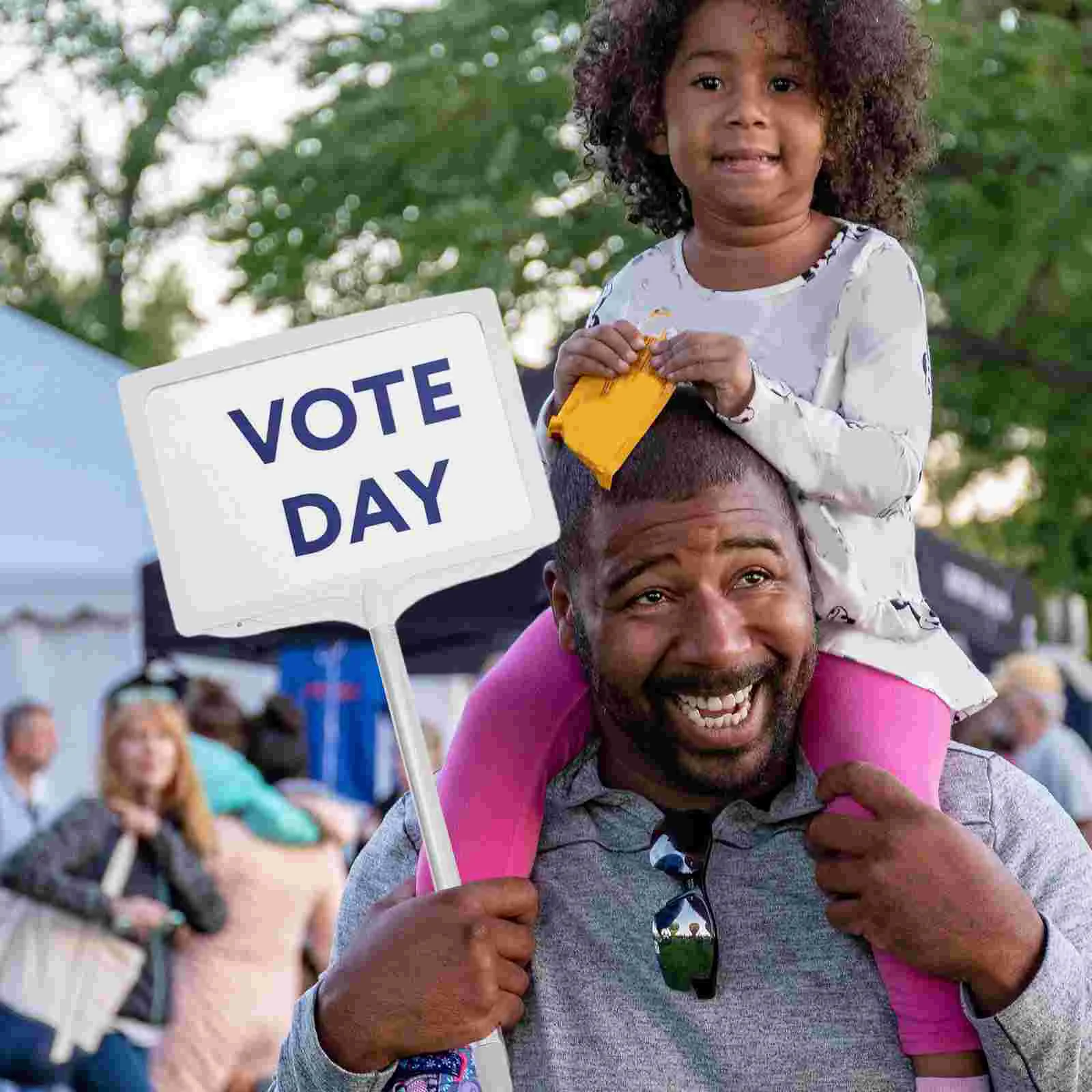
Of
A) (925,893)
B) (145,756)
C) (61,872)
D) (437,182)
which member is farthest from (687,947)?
(437,182)

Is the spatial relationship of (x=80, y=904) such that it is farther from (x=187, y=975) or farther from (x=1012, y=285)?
(x=1012, y=285)

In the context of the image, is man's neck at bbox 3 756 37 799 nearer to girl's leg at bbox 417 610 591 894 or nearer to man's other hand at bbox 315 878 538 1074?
girl's leg at bbox 417 610 591 894

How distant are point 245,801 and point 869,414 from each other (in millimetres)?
4886

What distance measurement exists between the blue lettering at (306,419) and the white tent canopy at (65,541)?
7311mm

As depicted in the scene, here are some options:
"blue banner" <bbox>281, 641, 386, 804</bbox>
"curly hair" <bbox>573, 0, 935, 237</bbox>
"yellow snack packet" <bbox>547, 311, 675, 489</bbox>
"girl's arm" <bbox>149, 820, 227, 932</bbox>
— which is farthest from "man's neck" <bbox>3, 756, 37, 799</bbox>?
"yellow snack packet" <bbox>547, 311, 675, 489</bbox>

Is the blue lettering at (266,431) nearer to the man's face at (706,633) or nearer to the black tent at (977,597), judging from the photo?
the man's face at (706,633)

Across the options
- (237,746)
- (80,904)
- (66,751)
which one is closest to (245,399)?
(80,904)

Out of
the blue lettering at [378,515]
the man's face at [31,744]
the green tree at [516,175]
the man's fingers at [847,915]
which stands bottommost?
the man's face at [31,744]

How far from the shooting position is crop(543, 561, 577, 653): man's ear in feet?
8.23

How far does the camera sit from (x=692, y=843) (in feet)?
8.02

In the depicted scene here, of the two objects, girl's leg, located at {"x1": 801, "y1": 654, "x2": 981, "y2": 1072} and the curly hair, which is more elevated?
the curly hair

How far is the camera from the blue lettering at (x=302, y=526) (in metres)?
2.42

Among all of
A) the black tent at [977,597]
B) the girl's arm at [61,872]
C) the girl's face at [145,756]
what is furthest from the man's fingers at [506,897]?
the black tent at [977,597]

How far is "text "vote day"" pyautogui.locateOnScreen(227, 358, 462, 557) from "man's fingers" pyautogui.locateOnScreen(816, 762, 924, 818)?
576mm
